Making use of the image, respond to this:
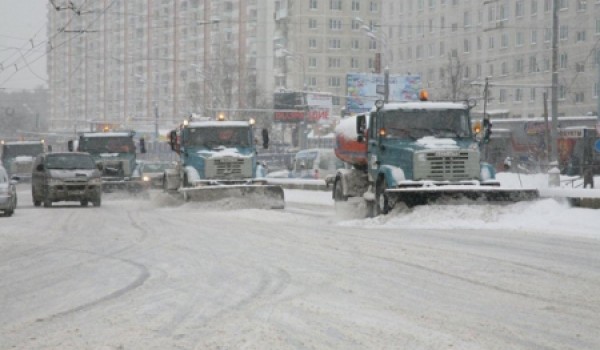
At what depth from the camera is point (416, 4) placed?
10319 cm

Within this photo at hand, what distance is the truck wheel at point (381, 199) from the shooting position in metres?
21.1

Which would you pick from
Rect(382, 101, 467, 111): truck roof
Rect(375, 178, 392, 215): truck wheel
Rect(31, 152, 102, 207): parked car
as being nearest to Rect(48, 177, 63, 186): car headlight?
Rect(31, 152, 102, 207): parked car

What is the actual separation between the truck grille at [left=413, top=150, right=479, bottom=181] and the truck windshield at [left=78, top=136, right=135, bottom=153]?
21.9 meters

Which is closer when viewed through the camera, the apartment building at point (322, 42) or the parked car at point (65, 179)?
the parked car at point (65, 179)

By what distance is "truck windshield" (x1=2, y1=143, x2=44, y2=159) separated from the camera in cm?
6022

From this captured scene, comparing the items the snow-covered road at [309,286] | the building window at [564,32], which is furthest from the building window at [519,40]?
the snow-covered road at [309,286]

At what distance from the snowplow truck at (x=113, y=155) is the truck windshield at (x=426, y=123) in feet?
64.2

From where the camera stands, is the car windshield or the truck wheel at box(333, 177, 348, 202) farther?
the car windshield

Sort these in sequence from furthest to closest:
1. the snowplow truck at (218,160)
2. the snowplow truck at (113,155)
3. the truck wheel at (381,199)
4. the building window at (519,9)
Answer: the building window at (519,9)
the snowplow truck at (113,155)
the snowplow truck at (218,160)
the truck wheel at (381,199)

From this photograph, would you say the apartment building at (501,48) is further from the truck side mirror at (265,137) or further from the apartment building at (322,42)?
the truck side mirror at (265,137)

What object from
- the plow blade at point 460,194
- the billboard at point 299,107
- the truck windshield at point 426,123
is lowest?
the plow blade at point 460,194

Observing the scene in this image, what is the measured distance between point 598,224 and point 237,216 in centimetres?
828

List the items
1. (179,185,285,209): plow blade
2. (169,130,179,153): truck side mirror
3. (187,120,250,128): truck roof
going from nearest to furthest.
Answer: (179,185,285,209): plow blade < (187,120,250,128): truck roof < (169,130,179,153): truck side mirror

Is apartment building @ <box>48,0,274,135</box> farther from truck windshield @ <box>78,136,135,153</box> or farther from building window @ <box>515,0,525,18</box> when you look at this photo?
truck windshield @ <box>78,136,135,153</box>
